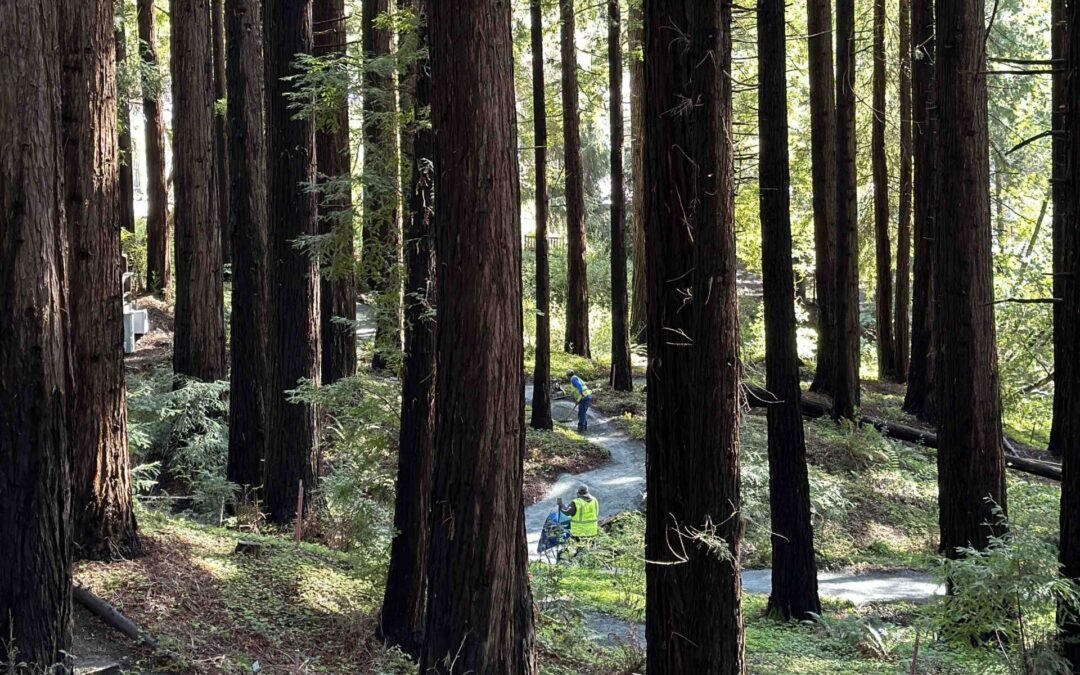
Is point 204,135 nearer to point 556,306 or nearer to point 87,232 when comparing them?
point 87,232

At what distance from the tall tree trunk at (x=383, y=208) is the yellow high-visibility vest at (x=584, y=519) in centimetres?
515

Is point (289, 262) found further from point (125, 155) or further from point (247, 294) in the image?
point (125, 155)

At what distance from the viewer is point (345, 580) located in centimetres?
1045

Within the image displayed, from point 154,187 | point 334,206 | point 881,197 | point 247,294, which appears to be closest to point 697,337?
point 334,206

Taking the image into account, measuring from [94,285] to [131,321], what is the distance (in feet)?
45.9

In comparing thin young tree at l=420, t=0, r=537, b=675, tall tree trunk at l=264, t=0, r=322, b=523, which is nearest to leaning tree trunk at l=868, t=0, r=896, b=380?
tall tree trunk at l=264, t=0, r=322, b=523

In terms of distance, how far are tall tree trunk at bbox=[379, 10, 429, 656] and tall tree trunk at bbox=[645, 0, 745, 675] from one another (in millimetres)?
2632

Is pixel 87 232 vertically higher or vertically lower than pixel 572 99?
lower

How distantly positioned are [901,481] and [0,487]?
17079mm

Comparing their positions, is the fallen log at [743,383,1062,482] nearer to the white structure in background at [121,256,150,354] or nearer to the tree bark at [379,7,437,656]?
the tree bark at [379,7,437,656]

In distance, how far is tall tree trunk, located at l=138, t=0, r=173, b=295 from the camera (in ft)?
82.1

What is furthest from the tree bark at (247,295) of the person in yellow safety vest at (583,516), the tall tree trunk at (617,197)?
the tall tree trunk at (617,197)

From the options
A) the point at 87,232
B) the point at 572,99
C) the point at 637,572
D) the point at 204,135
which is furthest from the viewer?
the point at 572,99

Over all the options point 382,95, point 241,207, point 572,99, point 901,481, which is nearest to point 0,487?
point 382,95
